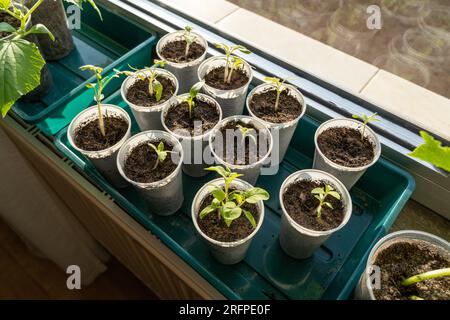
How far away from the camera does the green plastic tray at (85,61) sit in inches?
42.2

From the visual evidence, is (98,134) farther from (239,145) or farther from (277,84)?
(277,84)

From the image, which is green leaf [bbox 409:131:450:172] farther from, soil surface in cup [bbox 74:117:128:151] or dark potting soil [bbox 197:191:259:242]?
soil surface in cup [bbox 74:117:128:151]

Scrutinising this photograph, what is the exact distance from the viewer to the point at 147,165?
88 cm

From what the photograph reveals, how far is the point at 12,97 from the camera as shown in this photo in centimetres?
82

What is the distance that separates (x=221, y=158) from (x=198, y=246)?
23cm

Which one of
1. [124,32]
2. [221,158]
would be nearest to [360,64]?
[221,158]

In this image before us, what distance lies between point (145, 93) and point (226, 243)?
19.9 inches

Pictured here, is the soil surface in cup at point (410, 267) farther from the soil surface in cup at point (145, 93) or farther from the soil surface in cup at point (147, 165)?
the soil surface in cup at point (145, 93)

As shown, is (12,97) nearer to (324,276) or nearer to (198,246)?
Answer: (198,246)

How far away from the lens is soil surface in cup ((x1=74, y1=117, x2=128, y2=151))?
0.92m

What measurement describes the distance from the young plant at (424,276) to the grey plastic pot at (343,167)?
0.86 feet

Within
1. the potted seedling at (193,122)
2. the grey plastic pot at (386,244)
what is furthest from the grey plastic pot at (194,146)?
the grey plastic pot at (386,244)

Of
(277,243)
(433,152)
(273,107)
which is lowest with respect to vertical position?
(277,243)

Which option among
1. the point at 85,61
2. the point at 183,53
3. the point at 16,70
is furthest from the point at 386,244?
the point at 85,61
